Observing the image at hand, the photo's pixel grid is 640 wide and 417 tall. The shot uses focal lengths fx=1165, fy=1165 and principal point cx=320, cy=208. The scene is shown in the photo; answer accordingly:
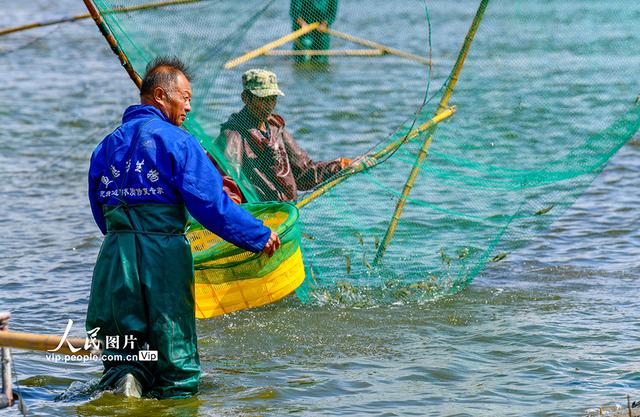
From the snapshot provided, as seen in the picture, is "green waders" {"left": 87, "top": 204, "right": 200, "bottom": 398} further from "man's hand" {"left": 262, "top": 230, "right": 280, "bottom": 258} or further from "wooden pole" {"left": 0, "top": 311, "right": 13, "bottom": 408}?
"wooden pole" {"left": 0, "top": 311, "right": 13, "bottom": 408}

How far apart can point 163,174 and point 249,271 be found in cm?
128

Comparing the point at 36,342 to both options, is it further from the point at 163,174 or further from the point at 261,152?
the point at 261,152

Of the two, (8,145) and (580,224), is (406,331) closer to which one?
(580,224)

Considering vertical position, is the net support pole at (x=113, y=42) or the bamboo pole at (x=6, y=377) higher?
the net support pole at (x=113, y=42)

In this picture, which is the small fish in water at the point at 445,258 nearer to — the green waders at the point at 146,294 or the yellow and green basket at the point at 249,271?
the yellow and green basket at the point at 249,271

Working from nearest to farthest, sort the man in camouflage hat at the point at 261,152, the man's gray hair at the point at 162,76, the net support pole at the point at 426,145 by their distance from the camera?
the man's gray hair at the point at 162,76
the man in camouflage hat at the point at 261,152
the net support pole at the point at 426,145

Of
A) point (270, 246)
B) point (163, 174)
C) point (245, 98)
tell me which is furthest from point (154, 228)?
point (245, 98)

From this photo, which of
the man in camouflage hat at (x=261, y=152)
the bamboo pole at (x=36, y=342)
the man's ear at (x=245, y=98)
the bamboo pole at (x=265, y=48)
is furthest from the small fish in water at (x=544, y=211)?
the bamboo pole at (x=36, y=342)

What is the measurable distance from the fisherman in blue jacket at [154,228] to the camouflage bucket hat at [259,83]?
149cm

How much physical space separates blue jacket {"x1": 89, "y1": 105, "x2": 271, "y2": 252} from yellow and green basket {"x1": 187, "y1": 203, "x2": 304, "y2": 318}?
90cm

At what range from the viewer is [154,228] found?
4.76m

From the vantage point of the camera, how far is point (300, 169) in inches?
263

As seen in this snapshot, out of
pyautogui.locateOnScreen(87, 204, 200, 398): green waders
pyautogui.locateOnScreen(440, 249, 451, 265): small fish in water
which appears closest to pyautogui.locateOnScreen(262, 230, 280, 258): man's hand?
pyautogui.locateOnScreen(87, 204, 200, 398): green waders

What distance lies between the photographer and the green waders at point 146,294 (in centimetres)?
477
